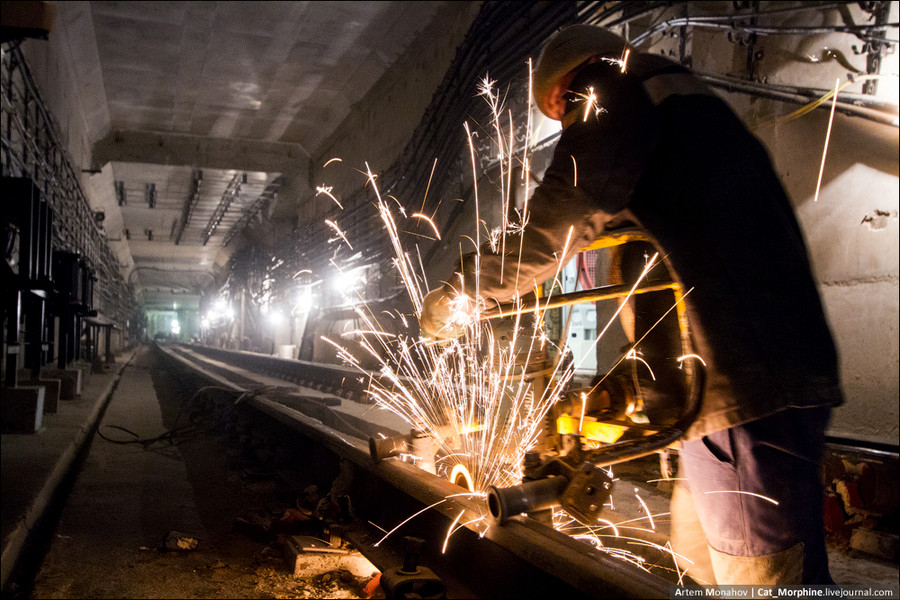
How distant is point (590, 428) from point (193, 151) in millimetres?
15731

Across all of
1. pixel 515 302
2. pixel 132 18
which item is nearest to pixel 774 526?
pixel 515 302

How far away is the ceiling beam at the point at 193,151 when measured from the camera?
15.3m

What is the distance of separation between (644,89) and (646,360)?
80 cm

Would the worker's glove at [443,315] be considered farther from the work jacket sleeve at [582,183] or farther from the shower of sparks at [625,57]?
the shower of sparks at [625,57]

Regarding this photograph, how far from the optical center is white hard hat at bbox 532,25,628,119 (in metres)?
1.75

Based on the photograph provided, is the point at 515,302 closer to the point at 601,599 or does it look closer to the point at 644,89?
the point at 644,89

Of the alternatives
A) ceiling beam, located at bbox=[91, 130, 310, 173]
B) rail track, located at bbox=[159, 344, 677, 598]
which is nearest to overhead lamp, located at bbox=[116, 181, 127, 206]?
ceiling beam, located at bbox=[91, 130, 310, 173]

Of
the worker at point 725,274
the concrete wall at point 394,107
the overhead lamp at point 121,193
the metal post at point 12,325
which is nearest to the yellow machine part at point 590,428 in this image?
the worker at point 725,274

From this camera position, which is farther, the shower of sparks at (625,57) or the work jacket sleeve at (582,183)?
the shower of sparks at (625,57)

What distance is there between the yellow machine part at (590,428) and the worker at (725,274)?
0.27m

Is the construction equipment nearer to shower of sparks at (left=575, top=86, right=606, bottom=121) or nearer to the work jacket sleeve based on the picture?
the work jacket sleeve

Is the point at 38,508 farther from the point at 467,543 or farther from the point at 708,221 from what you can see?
the point at 708,221

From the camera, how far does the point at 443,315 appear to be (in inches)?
79.3

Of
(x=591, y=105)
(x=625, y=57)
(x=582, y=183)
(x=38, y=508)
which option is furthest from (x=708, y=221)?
(x=38, y=508)
